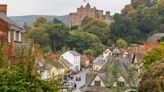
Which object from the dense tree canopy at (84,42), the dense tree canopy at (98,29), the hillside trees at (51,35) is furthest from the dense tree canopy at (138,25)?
the hillside trees at (51,35)

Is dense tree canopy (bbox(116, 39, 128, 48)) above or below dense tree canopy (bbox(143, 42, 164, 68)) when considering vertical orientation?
above

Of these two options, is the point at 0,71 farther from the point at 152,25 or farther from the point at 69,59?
the point at 152,25

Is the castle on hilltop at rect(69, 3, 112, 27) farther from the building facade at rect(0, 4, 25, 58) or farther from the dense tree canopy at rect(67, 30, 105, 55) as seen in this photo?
the building facade at rect(0, 4, 25, 58)

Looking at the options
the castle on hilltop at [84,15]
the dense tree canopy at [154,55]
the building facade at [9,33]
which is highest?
the castle on hilltop at [84,15]

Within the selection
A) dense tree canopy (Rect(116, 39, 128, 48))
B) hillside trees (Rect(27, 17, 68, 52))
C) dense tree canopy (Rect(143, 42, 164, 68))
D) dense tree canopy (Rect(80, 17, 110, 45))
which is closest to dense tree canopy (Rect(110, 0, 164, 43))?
dense tree canopy (Rect(80, 17, 110, 45))

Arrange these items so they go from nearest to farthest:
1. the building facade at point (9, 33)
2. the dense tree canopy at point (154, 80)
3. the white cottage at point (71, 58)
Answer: the building facade at point (9, 33) → the dense tree canopy at point (154, 80) → the white cottage at point (71, 58)

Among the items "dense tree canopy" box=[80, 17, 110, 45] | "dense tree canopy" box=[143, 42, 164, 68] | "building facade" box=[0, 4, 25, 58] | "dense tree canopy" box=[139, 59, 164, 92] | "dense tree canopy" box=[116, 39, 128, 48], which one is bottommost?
"dense tree canopy" box=[139, 59, 164, 92]

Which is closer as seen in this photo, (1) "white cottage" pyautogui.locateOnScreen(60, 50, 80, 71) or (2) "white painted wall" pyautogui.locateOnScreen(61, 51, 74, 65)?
(1) "white cottage" pyautogui.locateOnScreen(60, 50, 80, 71)

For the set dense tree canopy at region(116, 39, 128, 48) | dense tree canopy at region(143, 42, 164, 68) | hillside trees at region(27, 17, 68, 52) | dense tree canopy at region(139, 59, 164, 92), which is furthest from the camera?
dense tree canopy at region(116, 39, 128, 48)

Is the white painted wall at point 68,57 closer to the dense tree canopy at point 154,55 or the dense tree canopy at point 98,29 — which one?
the dense tree canopy at point 98,29

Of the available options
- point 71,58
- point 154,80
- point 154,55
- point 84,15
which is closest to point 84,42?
point 71,58

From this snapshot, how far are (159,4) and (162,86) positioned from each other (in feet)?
386

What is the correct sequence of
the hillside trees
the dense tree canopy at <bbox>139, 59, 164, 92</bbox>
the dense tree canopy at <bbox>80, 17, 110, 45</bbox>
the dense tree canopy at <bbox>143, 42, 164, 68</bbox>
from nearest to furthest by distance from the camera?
the dense tree canopy at <bbox>139, 59, 164, 92</bbox>, the dense tree canopy at <bbox>143, 42, 164, 68</bbox>, the hillside trees, the dense tree canopy at <bbox>80, 17, 110, 45</bbox>

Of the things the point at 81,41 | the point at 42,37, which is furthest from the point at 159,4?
the point at 42,37
